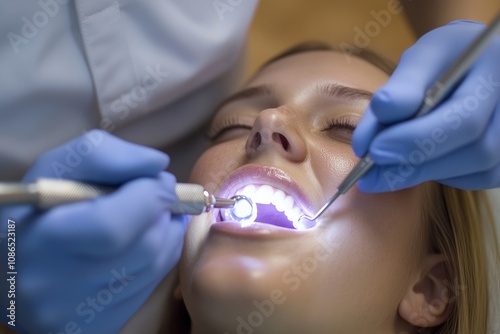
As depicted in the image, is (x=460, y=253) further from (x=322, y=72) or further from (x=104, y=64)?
(x=104, y=64)

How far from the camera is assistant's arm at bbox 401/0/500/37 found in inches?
55.4

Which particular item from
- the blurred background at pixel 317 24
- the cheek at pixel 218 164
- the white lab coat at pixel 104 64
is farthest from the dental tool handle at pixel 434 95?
the blurred background at pixel 317 24

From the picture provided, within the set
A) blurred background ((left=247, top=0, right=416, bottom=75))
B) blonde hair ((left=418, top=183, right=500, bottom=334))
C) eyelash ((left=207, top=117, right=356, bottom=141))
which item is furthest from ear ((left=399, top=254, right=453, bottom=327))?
blurred background ((left=247, top=0, right=416, bottom=75))

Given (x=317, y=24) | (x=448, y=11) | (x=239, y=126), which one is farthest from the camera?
(x=317, y=24)

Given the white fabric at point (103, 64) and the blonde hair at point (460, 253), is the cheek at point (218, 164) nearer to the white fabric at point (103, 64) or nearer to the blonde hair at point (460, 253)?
the white fabric at point (103, 64)

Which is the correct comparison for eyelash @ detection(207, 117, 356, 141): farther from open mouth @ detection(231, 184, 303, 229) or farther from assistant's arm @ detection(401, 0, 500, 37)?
assistant's arm @ detection(401, 0, 500, 37)

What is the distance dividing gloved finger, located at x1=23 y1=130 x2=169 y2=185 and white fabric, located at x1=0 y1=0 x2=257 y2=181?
249 millimetres


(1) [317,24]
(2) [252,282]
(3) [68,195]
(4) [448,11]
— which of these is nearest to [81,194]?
(3) [68,195]

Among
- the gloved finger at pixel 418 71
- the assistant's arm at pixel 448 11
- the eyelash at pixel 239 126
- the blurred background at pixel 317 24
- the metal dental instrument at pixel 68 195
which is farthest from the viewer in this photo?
the blurred background at pixel 317 24

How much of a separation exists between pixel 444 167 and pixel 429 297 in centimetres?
32

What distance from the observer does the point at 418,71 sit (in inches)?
37.7

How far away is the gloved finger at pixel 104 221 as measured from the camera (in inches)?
31.2

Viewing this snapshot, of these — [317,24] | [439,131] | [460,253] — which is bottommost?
[317,24]

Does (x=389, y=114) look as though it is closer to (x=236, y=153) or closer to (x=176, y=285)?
(x=236, y=153)
